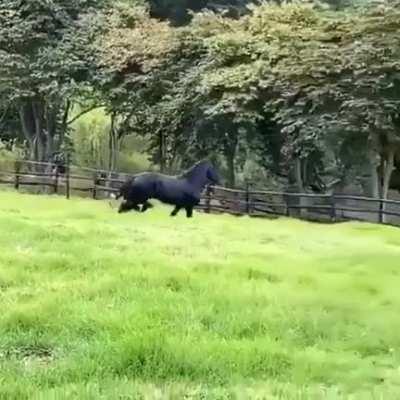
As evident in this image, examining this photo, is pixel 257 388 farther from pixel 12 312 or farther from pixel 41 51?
pixel 41 51

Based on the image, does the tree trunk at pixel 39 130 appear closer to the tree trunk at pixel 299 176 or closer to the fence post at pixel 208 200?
the fence post at pixel 208 200

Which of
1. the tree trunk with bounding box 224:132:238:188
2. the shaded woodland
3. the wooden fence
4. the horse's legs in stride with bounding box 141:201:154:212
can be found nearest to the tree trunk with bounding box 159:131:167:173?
the shaded woodland

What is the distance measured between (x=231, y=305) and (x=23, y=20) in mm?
17633

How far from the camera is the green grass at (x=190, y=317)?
4.71 meters

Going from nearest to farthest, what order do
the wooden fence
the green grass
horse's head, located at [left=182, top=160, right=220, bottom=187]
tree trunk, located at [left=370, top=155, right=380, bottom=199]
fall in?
the green grass
horse's head, located at [left=182, top=160, right=220, bottom=187]
the wooden fence
tree trunk, located at [left=370, top=155, right=380, bottom=199]

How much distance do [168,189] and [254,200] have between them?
16.9 ft

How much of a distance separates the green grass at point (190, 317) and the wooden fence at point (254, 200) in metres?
6.85

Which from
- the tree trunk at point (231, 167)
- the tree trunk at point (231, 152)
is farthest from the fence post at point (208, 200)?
the tree trunk at point (231, 167)

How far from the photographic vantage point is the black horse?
1452 cm

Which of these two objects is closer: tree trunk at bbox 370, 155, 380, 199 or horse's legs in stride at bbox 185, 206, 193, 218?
horse's legs in stride at bbox 185, 206, 193, 218

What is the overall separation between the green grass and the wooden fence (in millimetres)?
6854

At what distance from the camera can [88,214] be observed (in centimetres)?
1395

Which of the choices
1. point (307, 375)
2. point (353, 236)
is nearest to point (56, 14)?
point (353, 236)

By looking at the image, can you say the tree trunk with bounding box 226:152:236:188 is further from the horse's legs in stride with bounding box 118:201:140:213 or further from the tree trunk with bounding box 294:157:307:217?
the horse's legs in stride with bounding box 118:201:140:213
